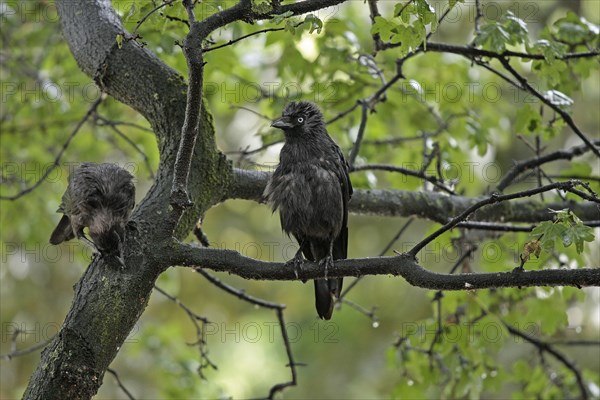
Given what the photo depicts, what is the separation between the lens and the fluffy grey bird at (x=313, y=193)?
14.9 feet

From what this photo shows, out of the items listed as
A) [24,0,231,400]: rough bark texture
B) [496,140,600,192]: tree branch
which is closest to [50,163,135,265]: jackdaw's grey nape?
[24,0,231,400]: rough bark texture

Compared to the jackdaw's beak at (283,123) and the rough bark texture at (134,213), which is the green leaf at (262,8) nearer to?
the rough bark texture at (134,213)

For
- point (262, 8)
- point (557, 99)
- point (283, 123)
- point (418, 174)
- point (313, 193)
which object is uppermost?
point (557, 99)

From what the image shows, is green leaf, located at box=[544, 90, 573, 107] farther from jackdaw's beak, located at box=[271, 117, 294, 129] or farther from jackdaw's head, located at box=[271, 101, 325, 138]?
jackdaw's beak, located at box=[271, 117, 294, 129]

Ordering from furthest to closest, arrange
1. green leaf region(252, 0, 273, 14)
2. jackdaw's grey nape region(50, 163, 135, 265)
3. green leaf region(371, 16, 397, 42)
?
green leaf region(371, 16, 397, 42) < jackdaw's grey nape region(50, 163, 135, 265) < green leaf region(252, 0, 273, 14)

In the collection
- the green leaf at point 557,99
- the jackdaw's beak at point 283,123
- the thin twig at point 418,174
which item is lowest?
the thin twig at point 418,174

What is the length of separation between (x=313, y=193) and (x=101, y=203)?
146 centimetres

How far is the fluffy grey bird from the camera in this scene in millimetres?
4527

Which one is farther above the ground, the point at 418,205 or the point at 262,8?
the point at 418,205

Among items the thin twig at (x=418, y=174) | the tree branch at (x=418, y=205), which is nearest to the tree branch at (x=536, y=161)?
the tree branch at (x=418, y=205)

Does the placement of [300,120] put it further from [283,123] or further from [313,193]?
[313,193]

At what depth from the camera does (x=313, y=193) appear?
4.55m

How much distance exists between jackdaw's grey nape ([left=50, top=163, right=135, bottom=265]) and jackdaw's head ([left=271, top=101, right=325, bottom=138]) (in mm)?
1337

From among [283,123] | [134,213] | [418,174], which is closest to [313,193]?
[283,123]
